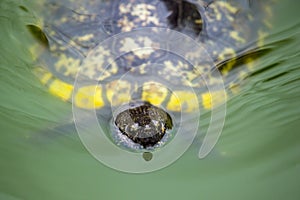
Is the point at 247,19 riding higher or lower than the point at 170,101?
higher

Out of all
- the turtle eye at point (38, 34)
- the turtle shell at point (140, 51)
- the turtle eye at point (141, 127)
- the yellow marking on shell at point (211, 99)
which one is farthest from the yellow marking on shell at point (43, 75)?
the yellow marking on shell at point (211, 99)

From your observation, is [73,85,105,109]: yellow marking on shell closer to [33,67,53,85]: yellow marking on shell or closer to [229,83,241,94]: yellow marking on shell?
[33,67,53,85]: yellow marking on shell

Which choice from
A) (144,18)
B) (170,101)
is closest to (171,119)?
(170,101)

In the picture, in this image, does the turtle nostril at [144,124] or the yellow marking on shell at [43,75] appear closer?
the turtle nostril at [144,124]

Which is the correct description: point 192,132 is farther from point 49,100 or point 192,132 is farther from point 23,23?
point 23,23

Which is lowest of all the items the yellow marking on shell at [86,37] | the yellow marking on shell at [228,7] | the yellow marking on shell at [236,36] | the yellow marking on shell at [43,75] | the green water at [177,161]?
the green water at [177,161]

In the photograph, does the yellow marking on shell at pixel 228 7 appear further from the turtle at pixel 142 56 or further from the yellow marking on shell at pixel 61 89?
the yellow marking on shell at pixel 61 89
